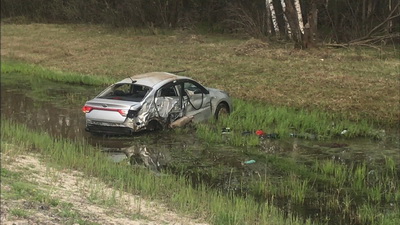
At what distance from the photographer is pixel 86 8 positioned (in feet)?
150

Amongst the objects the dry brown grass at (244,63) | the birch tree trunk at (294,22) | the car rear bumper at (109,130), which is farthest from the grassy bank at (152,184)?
the birch tree trunk at (294,22)

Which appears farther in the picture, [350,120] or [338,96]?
[338,96]

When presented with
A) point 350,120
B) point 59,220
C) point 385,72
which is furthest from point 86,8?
point 59,220

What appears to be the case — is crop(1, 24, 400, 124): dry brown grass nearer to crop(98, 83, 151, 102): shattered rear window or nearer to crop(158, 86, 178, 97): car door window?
crop(158, 86, 178, 97): car door window

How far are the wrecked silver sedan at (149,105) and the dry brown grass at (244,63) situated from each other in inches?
150

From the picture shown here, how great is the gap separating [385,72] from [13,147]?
14.4m

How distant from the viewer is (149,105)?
13477 millimetres

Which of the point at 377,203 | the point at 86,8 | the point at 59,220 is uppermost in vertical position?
the point at 86,8

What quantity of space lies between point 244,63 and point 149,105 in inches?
462

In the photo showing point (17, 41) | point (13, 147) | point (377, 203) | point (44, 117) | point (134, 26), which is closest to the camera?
point (377, 203)

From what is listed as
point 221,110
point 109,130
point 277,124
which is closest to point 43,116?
point 109,130

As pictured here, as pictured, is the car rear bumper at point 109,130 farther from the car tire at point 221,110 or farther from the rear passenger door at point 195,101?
the car tire at point 221,110

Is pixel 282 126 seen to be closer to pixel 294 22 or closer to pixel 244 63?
pixel 244 63

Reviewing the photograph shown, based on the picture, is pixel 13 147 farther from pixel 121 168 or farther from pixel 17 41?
pixel 17 41
